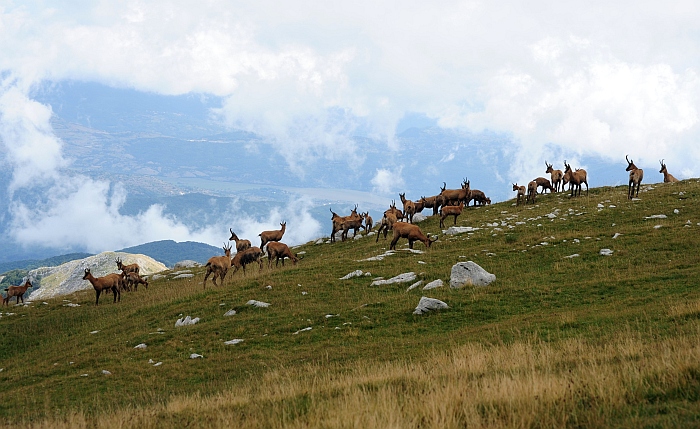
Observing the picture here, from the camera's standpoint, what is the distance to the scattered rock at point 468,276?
69.1 ft

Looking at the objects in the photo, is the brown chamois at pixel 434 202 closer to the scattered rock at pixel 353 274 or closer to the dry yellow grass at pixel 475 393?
the scattered rock at pixel 353 274

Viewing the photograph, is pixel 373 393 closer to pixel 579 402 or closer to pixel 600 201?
pixel 579 402

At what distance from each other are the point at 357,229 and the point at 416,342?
29.0 meters

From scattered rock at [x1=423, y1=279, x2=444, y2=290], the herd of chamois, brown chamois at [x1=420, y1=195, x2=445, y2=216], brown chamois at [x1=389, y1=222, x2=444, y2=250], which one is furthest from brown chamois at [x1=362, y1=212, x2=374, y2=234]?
scattered rock at [x1=423, y1=279, x2=444, y2=290]

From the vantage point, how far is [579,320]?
14922 millimetres

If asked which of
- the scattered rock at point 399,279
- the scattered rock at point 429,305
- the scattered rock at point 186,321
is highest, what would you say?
the scattered rock at point 399,279

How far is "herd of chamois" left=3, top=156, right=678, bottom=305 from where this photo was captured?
3156cm

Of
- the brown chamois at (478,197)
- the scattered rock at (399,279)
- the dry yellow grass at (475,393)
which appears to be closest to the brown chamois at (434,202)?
the brown chamois at (478,197)

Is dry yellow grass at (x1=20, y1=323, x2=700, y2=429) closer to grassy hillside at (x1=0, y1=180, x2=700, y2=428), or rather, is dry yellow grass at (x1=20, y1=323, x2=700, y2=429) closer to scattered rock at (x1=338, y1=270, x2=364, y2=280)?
grassy hillside at (x1=0, y1=180, x2=700, y2=428)

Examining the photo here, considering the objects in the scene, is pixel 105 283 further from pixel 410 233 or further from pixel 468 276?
pixel 468 276

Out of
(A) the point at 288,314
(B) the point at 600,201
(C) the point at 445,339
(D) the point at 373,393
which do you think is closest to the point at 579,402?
(D) the point at 373,393

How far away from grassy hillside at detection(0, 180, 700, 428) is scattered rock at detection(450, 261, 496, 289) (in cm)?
43

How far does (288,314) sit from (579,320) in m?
10.2

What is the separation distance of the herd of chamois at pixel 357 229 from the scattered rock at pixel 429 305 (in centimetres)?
1305
